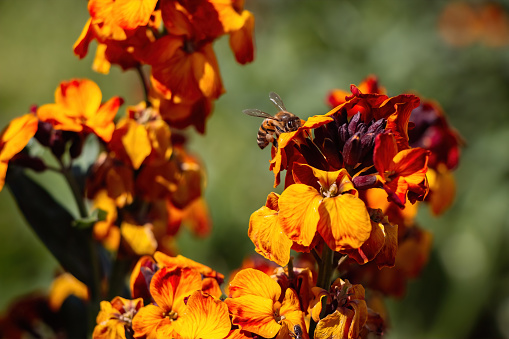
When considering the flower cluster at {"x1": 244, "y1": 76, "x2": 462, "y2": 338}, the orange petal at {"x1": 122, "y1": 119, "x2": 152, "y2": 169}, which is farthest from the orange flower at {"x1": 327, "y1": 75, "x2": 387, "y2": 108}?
the orange petal at {"x1": 122, "y1": 119, "x2": 152, "y2": 169}

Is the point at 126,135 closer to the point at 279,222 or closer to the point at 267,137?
the point at 267,137

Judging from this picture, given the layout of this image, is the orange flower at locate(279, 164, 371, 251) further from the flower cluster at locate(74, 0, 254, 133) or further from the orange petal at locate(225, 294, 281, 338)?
the flower cluster at locate(74, 0, 254, 133)

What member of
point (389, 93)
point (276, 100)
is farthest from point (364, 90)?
point (389, 93)

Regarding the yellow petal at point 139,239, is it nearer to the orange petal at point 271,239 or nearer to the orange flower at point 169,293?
the orange flower at point 169,293

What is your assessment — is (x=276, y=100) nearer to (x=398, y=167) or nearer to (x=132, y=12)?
(x=132, y=12)

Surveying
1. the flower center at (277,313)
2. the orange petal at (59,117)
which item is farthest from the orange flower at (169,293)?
the orange petal at (59,117)

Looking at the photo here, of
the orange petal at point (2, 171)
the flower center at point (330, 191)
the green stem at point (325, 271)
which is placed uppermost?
the flower center at point (330, 191)

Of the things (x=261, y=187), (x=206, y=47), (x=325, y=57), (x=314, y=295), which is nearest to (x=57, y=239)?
(x=206, y=47)
